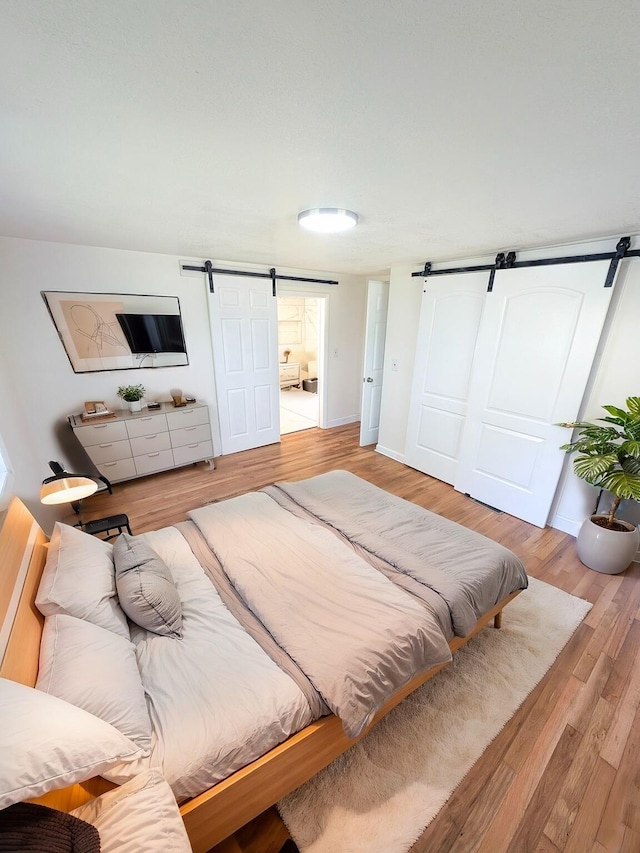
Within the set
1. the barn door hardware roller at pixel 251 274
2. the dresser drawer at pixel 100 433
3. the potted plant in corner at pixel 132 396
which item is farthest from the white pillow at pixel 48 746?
the barn door hardware roller at pixel 251 274

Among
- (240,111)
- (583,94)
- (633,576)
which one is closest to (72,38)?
(240,111)

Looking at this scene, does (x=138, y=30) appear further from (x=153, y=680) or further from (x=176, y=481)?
(x=176, y=481)

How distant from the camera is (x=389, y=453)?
4.27 meters

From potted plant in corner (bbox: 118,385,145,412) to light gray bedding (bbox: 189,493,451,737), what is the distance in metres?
1.98

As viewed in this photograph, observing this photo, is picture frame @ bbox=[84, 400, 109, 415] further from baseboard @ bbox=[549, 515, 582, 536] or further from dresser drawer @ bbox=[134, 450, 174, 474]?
baseboard @ bbox=[549, 515, 582, 536]

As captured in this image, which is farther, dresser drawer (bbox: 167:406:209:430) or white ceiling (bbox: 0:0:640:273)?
dresser drawer (bbox: 167:406:209:430)

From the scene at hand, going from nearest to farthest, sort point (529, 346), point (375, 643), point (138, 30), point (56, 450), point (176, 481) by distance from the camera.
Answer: point (138, 30) → point (375, 643) → point (529, 346) → point (56, 450) → point (176, 481)

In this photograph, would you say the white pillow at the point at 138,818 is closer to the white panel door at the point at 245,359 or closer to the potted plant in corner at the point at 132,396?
the potted plant in corner at the point at 132,396

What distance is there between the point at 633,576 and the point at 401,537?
1929mm

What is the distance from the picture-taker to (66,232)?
242 cm

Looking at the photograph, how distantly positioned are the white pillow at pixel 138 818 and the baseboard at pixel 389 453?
11.9ft

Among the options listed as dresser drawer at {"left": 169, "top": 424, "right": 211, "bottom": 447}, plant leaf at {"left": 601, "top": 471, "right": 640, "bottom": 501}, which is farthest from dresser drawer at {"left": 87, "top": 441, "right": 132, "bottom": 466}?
plant leaf at {"left": 601, "top": 471, "right": 640, "bottom": 501}

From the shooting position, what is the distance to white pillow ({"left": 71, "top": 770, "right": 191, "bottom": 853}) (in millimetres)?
733

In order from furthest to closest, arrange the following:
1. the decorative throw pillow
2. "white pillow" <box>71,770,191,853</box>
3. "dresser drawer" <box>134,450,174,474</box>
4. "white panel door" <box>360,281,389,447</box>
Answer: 1. "white panel door" <box>360,281,389,447</box>
2. "dresser drawer" <box>134,450,174,474</box>
3. the decorative throw pillow
4. "white pillow" <box>71,770,191,853</box>
